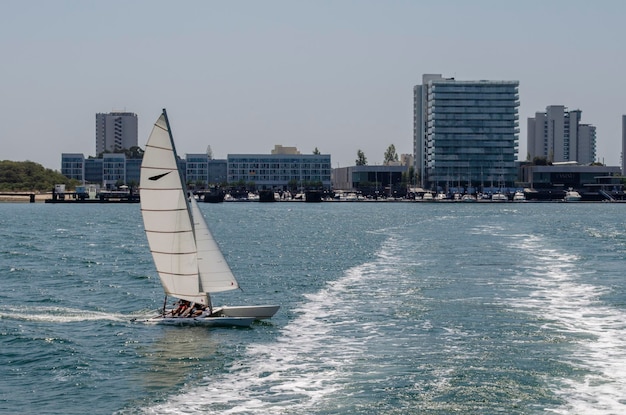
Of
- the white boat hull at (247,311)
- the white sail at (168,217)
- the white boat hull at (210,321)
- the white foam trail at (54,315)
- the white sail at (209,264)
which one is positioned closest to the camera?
the white sail at (168,217)

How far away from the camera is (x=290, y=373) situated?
121ft

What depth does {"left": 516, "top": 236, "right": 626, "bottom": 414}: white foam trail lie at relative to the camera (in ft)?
107

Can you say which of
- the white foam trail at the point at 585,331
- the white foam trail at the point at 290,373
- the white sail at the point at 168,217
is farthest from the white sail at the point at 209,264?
the white foam trail at the point at 585,331

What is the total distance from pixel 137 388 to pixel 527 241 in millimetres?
84186

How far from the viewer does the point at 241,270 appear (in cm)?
7719

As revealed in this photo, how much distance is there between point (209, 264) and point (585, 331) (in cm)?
1907

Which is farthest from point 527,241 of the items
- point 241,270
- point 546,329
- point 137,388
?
point 137,388

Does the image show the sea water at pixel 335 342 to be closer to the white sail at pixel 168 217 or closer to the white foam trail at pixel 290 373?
the white foam trail at pixel 290 373

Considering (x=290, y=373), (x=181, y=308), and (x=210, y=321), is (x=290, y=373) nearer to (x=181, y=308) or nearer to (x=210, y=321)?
(x=210, y=321)

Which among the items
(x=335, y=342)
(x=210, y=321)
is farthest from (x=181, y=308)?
(x=335, y=342)

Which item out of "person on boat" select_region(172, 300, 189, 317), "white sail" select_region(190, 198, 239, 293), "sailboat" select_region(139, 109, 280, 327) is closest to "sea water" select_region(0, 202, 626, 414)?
"sailboat" select_region(139, 109, 280, 327)

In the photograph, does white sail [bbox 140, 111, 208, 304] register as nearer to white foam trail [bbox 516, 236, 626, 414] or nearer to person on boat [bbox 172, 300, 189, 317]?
person on boat [bbox 172, 300, 189, 317]

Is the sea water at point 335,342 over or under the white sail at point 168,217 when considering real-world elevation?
under

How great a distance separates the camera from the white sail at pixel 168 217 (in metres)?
44.9
